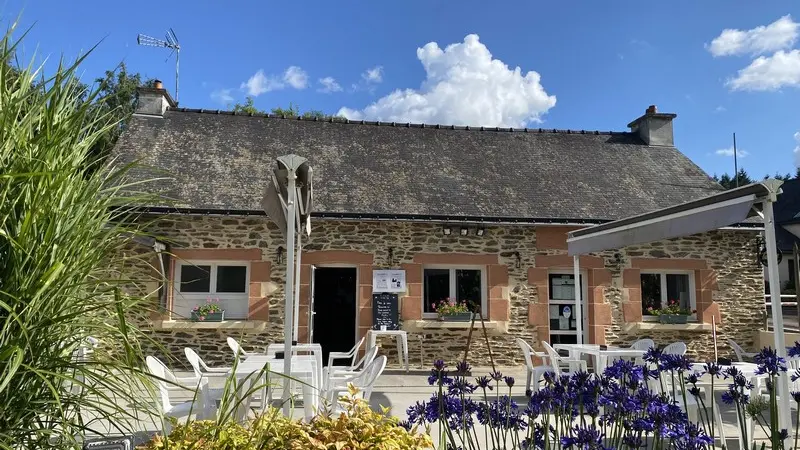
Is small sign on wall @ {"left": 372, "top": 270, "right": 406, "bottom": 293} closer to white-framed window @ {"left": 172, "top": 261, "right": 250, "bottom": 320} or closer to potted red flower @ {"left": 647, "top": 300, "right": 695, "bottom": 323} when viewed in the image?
white-framed window @ {"left": 172, "top": 261, "right": 250, "bottom": 320}

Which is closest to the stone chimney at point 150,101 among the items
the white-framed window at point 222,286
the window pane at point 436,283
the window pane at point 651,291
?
the white-framed window at point 222,286

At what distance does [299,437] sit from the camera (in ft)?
7.29

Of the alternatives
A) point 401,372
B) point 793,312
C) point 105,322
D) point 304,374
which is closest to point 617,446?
point 105,322

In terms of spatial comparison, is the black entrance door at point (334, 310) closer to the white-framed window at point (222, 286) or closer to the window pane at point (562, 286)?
the white-framed window at point (222, 286)

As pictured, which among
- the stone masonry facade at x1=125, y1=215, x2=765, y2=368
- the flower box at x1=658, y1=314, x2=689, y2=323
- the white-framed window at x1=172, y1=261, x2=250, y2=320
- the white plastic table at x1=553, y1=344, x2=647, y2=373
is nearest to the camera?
the white plastic table at x1=553, y1=344, x2=647, y2=373

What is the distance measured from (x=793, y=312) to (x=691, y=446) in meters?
19.7

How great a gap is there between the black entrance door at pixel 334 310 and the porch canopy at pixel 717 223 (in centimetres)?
483

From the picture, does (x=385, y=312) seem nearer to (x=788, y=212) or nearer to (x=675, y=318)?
(x=675, y=318)

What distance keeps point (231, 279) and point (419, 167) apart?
4.10m

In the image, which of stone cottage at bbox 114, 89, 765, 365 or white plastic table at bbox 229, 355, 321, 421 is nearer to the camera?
white plastic table at bbox 229, 355, 321, 421

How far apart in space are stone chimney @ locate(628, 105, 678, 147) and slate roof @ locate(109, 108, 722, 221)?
21cm

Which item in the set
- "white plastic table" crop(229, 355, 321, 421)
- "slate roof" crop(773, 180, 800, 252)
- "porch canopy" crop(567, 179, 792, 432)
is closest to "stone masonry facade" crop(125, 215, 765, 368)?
"porch canopy" crop(567, 179, 792, 432)

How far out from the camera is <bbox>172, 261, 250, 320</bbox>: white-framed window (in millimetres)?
9094

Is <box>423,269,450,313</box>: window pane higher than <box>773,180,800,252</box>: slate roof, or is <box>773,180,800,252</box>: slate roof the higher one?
<box>773,180,800,252</box>: slate roof
